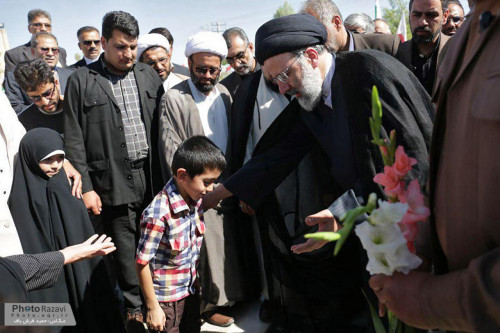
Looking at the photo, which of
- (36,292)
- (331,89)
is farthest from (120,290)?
(331,89)

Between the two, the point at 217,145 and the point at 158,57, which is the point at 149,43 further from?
the point at 217,145

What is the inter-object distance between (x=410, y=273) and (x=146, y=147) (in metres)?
3.00

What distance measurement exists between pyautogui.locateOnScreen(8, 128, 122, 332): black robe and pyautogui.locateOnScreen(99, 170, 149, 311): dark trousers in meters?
0.77

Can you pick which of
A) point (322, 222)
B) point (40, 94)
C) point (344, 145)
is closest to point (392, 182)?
point (322, 222)

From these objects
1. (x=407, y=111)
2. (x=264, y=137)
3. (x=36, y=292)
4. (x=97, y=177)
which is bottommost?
(x=36, y=292)

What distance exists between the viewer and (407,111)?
2.32 metres

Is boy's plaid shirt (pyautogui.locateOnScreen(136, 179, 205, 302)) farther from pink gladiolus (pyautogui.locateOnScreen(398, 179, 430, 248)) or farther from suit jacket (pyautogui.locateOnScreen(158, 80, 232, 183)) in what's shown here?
pink gladiolus (pyautogui.locateOnScreen(398, 179, 430, 248))

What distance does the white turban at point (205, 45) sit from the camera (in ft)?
12.7

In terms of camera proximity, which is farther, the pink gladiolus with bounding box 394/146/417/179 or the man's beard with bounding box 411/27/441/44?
the man's beard with bounding box 411/27/441/44

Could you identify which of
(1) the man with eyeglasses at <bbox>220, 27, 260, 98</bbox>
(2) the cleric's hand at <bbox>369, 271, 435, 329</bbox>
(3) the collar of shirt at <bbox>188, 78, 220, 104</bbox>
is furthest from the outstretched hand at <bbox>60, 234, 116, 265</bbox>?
(1) the man with eyeglasses at <bbox>220, 27, 260, 98</bbox>

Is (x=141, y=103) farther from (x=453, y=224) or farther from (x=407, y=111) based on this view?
(x=453, y=224)

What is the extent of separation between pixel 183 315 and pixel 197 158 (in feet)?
3.05

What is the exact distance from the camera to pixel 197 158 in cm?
Result: 288

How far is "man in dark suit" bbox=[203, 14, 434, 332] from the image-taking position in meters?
2.30
